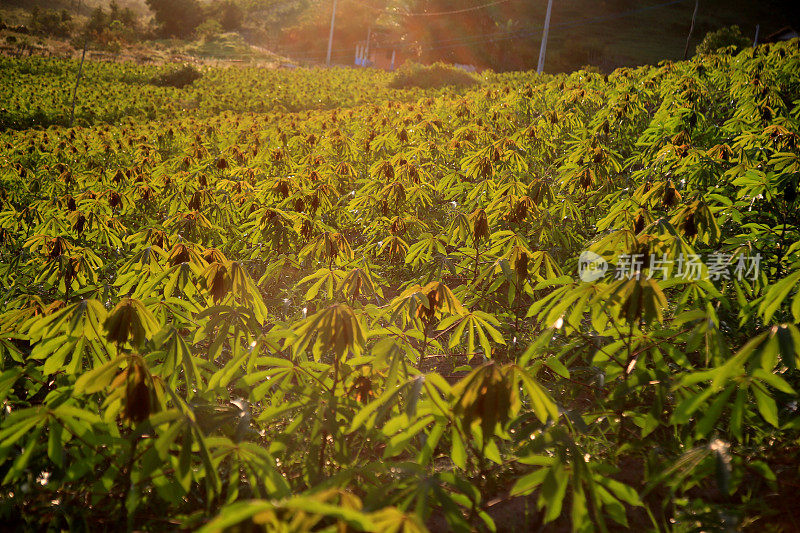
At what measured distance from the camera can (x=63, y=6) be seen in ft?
260

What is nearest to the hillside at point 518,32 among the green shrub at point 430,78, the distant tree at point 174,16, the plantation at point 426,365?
the distant tree at point 174,16

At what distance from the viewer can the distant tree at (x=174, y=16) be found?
48469 mm

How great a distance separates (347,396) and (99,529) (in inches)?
37.6

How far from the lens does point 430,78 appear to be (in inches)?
740

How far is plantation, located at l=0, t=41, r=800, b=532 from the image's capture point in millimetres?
1095

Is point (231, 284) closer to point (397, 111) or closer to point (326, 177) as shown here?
point (326, 177)

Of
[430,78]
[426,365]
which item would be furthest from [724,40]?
[426,365]

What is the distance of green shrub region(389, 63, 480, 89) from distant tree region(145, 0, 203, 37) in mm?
41828

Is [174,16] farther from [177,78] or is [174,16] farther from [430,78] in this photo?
[430,78]

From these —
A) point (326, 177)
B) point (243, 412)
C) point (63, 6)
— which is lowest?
point (243, 412)

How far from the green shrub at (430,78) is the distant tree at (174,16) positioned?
4183 cm

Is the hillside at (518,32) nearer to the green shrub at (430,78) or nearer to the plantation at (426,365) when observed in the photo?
the green shrub at (430,78)

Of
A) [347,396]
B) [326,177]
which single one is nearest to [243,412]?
[347,396]

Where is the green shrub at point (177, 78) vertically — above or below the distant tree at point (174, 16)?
below
